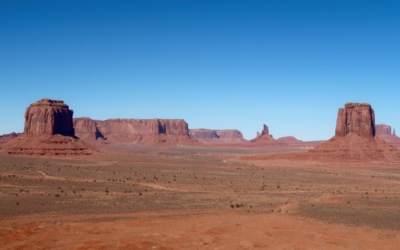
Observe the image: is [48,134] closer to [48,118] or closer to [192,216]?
[48,118]

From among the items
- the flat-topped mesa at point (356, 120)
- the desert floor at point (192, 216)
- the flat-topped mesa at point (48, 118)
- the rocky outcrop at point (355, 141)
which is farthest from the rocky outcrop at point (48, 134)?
the flat-topped mesa at point (356, 120)

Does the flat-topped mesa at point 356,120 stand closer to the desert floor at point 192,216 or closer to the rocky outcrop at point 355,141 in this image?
the rocky outcrop at point 355,141

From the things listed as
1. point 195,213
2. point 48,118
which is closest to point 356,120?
point 48,118

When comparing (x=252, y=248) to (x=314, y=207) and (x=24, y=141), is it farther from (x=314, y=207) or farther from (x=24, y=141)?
(x=24, y=141)

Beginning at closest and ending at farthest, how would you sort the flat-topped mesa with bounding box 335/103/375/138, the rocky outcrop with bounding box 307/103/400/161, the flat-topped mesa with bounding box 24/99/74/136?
the rocky outcrop with bounding box 307/103/400/161 → the flat-topped mesa with bounding box 335/103/375/138 → the flat-topped mesa with bounding box 24/99/74/136

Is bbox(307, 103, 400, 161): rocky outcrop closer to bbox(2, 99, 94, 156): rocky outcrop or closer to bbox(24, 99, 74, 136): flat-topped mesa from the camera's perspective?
bbox(2, 99, 94, 156): rocky outcrop

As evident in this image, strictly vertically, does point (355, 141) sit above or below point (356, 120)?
below

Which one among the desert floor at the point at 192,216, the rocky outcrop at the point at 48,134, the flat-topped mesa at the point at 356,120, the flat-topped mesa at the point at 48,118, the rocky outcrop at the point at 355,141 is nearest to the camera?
the desert floor at the point at 192,216

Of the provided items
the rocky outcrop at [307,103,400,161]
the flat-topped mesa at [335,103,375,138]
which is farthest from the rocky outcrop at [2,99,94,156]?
the flat-topped mesa at [335,103,375,138]
